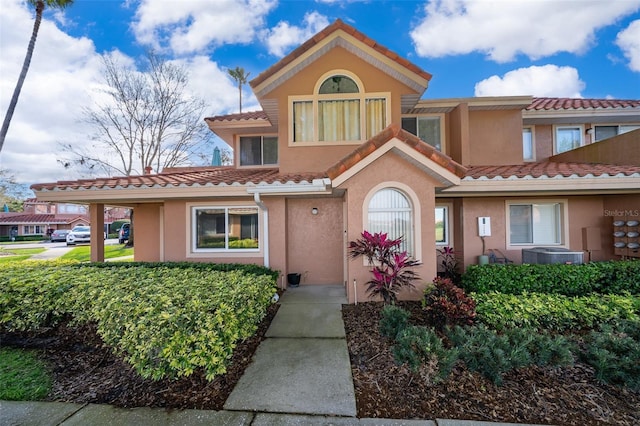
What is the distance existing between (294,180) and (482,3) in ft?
31.4

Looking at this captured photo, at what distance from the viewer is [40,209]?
56.2m

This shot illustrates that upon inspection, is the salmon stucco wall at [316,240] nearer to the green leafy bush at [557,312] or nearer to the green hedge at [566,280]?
Answer: the green hedge at [566,280]

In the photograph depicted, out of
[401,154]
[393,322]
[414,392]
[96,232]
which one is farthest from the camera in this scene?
[96,232]

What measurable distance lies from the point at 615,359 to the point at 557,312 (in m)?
1.62

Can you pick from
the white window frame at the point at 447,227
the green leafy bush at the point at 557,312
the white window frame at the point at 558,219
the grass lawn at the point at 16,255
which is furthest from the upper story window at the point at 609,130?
the grass lawn at the point at 16,255

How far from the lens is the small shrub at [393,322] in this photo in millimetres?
5012

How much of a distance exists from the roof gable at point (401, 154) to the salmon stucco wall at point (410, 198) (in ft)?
0.89

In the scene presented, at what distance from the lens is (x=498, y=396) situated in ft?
11.8

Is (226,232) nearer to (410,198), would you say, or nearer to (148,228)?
(148,228)

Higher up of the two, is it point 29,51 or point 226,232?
point 29,51

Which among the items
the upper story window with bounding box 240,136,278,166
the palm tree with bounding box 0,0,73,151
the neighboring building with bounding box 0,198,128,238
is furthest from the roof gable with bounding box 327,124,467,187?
the neighboring building with bounding box 0,198,128,238

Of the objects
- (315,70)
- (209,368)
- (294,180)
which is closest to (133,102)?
(315,70)

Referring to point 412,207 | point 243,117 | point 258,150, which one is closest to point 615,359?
point 412,207

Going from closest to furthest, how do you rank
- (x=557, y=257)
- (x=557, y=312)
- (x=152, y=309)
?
1. (x=152, y=309)
2. (x=557, y=312)
3. (x=557, y=257)
